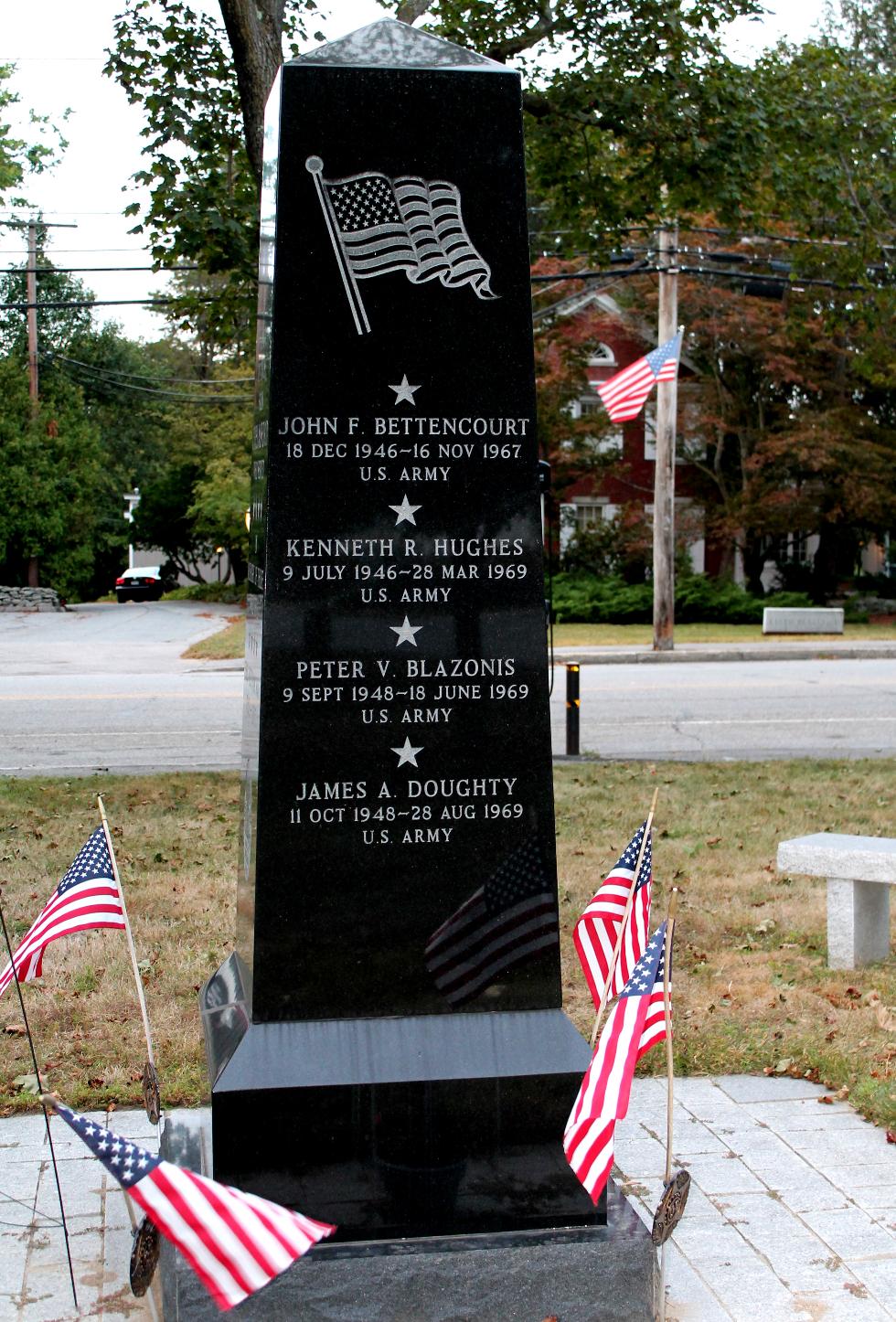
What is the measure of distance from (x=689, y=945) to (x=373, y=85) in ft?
15.3

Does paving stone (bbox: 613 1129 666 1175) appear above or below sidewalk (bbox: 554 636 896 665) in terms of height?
below

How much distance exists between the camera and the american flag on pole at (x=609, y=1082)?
338 centimetres

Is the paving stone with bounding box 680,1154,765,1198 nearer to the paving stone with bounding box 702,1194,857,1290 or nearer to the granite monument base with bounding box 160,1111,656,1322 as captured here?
the paving stone with bounding box 702,1194,857,1290

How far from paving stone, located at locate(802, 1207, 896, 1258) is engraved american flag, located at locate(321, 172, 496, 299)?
9.28 ft

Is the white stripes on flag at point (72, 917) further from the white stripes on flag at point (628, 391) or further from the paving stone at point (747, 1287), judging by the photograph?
the white stripes on flag at point (628, 391)

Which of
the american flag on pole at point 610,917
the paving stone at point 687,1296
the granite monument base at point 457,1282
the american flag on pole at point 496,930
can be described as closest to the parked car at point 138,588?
the american flag on pole at point 610,917

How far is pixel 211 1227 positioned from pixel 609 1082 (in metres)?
1.02

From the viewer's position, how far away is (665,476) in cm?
2627

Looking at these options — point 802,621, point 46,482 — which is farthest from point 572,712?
point 46,482

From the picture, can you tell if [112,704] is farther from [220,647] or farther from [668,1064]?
[668,1064]

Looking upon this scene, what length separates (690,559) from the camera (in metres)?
41.1

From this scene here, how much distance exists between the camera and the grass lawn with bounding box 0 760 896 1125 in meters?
5.73

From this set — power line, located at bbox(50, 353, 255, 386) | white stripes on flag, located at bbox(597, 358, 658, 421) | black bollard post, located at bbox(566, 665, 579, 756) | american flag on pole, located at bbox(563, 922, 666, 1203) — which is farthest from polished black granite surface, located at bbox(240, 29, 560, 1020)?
power line, located at bbox(50, 353, 255, 386)

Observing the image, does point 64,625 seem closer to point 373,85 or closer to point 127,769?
point 127,769
